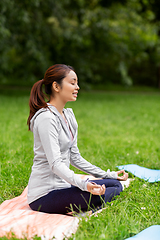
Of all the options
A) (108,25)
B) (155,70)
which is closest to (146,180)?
(108,25)

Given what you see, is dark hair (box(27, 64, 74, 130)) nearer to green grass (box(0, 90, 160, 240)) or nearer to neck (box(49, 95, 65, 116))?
neck (box(49, 95, 65, 116))

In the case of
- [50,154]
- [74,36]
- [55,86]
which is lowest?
[50,154]

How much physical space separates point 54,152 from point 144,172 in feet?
6.18

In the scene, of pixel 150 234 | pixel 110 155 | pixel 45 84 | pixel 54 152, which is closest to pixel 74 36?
pixel 110 155

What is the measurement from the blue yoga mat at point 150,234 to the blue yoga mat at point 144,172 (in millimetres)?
1264

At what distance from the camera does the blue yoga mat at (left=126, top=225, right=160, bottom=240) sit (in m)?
2.25

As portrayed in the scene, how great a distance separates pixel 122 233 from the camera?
2273 millimetres

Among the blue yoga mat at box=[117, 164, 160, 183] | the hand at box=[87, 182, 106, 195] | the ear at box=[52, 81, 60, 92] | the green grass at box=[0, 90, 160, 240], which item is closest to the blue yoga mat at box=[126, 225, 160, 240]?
the green grass at box=[0, 90, 160, 240]

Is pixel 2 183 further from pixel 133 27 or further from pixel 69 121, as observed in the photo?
pixel 133 27

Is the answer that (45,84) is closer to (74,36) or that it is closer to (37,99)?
(37,99)

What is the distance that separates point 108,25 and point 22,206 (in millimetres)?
13126

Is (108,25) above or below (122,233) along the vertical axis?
above

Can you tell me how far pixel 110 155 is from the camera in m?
4.86

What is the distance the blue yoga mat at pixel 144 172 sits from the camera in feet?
12.4
